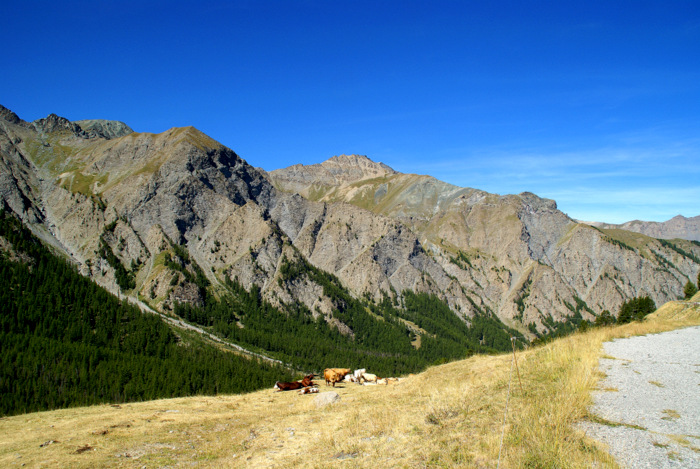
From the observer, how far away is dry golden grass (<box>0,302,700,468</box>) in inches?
388

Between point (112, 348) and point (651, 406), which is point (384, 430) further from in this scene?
point (112, 348)

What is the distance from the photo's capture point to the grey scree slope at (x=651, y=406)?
825 centimetres

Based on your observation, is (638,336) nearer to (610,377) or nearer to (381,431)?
(610,377)

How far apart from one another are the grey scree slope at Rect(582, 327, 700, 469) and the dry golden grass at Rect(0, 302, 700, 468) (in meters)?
0.56

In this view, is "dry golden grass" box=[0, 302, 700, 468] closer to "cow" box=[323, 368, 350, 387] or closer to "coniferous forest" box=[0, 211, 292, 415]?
"cow" box=[323, 368, 350, 387]

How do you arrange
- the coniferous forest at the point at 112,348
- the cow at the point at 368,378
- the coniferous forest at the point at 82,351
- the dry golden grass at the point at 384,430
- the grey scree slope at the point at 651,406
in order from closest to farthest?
the grey scree slope at the point at 651,406 < the dry golden grass at the point at 384,430 < the cow at the point at 368,378 < the coniferous forest at the point at 82,351 < the coniferous forest at the point at 112,348

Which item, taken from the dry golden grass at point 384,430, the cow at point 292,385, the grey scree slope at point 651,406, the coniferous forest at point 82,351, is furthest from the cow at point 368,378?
the coniferous forest at point 82,351

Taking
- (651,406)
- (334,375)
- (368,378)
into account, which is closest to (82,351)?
(334,375)

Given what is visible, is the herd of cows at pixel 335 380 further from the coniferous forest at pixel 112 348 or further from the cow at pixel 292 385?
the coniferous forest at pixel 112 348

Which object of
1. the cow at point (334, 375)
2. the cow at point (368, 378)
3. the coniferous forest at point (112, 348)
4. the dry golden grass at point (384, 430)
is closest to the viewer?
the dry golden grass at point (384, 430)

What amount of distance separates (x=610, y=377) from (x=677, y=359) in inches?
210

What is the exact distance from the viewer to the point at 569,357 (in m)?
17.0

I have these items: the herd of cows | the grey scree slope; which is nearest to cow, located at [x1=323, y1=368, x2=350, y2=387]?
the herd of cows

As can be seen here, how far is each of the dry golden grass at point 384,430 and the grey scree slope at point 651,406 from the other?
557mm
